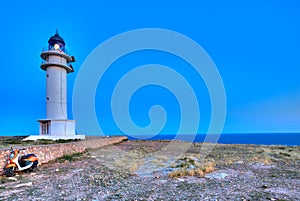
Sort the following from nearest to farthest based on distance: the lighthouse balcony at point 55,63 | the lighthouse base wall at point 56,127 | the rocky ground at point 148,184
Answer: the rocky ground at point 148,184, the lighthouse base wall at point 56,127, the lighthouse balcony at point 55,63

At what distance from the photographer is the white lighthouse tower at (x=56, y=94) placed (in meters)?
23.0

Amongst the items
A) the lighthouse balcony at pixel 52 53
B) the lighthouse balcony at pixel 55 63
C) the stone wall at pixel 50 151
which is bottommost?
the stone wall at pixel 50 151

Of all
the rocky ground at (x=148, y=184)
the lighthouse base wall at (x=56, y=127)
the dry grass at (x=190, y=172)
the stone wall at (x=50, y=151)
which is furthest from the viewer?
the lighthouse base wall at (x=56, y=127)

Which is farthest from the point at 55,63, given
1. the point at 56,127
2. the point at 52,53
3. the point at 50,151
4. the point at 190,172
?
the point at 190,172

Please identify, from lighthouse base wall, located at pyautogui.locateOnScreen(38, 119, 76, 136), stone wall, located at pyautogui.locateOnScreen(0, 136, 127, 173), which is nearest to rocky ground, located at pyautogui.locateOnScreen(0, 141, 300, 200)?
stone wall, located at pyautogui.locateOnScreen(0, 136, 127, 173)

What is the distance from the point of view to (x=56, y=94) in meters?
24.7

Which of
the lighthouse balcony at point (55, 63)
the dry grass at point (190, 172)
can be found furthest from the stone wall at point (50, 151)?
the lighthouse balcony at point (55, 63)

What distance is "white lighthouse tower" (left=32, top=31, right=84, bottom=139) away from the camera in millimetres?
23031

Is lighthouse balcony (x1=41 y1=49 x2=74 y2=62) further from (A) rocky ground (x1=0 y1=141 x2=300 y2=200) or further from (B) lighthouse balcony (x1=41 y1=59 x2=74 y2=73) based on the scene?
(A) rocky ground (x1=0 y1=141 x2=300 y2=200)

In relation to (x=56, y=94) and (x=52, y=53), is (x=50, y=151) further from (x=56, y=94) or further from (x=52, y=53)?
(x=52, y=53)

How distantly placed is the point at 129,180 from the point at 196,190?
263 cm

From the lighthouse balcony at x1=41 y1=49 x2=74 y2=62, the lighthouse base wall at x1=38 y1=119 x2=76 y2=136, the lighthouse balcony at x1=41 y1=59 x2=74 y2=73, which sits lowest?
the lighthouse base wall at x1=38 y1=119 x2=76 y2=136

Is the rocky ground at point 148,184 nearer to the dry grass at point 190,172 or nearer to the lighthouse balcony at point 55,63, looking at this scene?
the dry grass at point 190,172

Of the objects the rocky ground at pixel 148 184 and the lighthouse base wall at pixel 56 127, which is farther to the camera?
the lighthouse base wall at pixel 56 127
